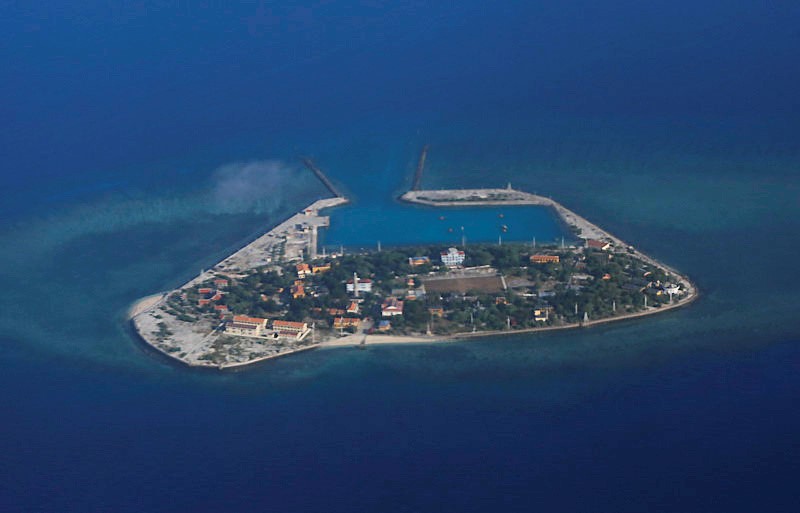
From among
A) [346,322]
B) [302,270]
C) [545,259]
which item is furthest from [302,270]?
[545,259]

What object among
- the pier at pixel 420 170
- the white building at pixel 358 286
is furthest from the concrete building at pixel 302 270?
the pier at pixel 420 170

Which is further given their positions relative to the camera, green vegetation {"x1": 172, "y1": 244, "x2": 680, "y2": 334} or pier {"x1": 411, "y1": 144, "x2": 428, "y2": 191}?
pier {"x1": 411, "y1": 144, "x2": 428, "y2": 191}

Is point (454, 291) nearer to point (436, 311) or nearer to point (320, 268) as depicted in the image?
point (436, 311)

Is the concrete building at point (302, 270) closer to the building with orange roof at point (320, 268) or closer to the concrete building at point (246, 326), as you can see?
the building with orange roof at point (320, 268)

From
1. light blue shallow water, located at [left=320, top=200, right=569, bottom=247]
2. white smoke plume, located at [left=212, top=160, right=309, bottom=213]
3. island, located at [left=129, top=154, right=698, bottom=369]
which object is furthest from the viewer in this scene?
white smoke plume, located at [left=212, top=160, right=309, bottom=213]

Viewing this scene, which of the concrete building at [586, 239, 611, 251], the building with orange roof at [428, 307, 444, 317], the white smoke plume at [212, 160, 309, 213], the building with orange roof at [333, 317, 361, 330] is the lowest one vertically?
the building with orange roof at [333, 317, 361, 330]

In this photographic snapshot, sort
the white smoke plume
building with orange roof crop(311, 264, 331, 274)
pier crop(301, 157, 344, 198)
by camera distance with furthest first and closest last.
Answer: pier crop(301, 157, 344, 198), the white smoke plume, building with orange roof crop(311, 264, 331, 274)

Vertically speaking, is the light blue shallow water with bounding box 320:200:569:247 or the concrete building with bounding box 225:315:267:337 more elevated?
the light blue shallow water with bounding box 320:200:569:247

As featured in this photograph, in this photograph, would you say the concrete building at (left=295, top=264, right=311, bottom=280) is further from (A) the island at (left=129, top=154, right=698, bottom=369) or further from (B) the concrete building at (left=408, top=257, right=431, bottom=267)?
(B) the concrete building at (left=408, top=257, right=431, bottom=267)

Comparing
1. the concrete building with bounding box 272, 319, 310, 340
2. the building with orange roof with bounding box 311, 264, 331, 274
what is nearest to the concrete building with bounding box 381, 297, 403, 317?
the concrete building with bounding box 272, 319, 310, 340
